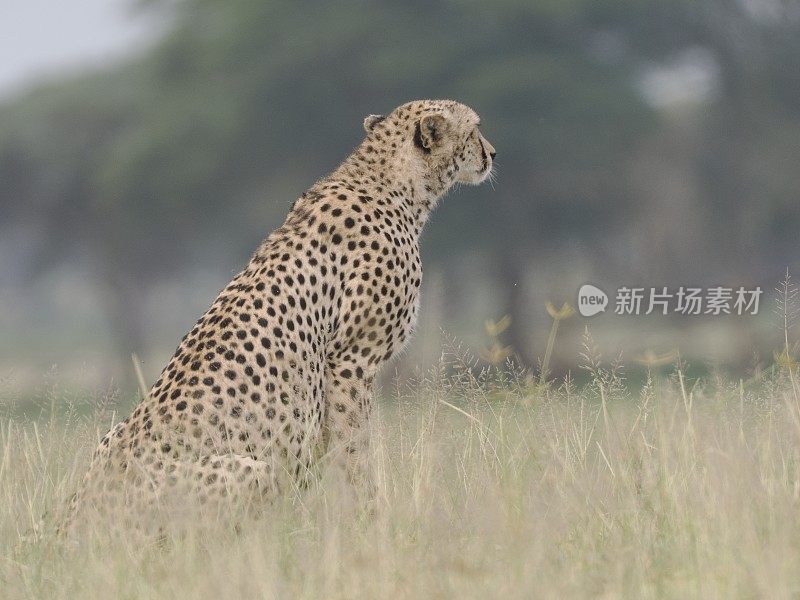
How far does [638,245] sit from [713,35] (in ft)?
13.1

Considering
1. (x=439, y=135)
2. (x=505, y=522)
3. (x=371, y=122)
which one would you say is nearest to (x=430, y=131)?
(x=439, y=135)

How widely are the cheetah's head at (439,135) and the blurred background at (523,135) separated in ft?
31.2

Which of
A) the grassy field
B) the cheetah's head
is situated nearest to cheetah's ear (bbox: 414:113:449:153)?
the cheetah's head

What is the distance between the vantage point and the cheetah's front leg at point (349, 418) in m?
4.39

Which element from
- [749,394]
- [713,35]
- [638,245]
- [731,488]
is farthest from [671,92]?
[731,488]

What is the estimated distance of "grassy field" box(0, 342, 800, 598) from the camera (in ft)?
10.3

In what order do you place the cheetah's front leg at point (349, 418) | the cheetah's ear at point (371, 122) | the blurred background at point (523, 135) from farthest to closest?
the blurred background at point (523, 135), the cheetah's ear at point (371, 122), the cheetah's front leg at point (349, 418)

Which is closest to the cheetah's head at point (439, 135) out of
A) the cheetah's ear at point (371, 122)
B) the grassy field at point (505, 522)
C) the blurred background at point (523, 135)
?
the cheetah's ear at point (371, 122)

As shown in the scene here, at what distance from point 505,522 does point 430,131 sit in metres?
1.88

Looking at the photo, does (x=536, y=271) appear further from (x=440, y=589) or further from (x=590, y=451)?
(x=440, y=589)

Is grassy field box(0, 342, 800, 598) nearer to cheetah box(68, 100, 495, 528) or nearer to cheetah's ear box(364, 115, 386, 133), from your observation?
cheetah box(68, 100, 495, 528)

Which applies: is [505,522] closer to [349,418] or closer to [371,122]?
[349,418]

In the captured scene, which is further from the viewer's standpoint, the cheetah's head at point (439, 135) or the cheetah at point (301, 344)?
the cheetah's head at point (439, 135)

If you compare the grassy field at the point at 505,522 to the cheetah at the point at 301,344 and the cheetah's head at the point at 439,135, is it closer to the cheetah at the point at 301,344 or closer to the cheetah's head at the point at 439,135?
the cheetah at the point at 301,344
